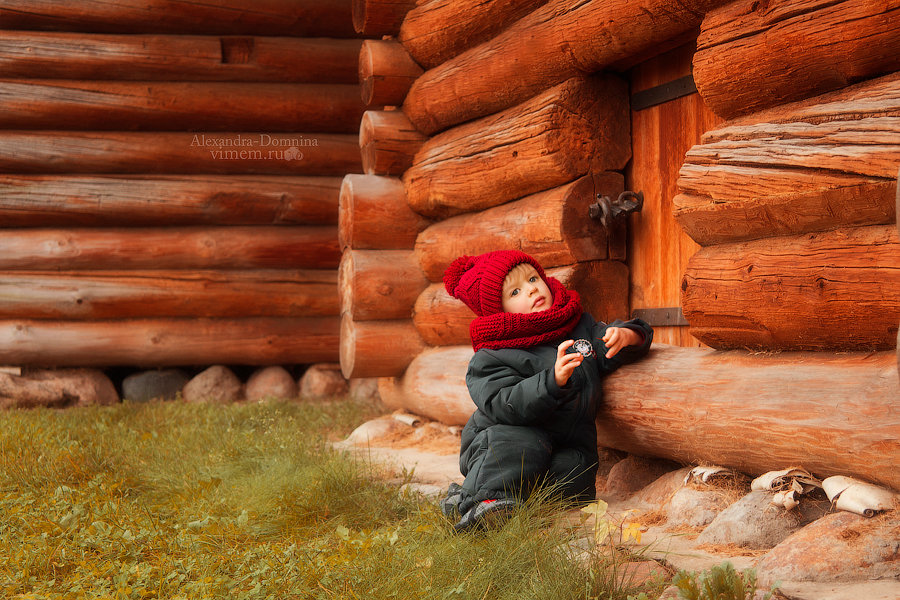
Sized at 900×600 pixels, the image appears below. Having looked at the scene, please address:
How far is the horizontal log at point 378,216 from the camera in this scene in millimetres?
5992

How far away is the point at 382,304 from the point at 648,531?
3.39 meters

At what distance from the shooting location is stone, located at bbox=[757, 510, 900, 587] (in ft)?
7.41

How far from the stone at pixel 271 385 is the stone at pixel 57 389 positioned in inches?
47.4

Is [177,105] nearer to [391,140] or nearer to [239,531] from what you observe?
[391,140]

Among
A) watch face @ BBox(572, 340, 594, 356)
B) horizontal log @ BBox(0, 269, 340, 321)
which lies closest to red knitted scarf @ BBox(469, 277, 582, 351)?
watch face @ BBox(572, 340, 594, 356)

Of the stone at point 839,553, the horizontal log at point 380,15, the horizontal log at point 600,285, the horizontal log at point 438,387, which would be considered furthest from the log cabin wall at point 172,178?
the stone at point 839,553

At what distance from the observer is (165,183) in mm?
7539

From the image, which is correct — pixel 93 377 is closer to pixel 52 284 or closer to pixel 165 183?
pixel 52 284

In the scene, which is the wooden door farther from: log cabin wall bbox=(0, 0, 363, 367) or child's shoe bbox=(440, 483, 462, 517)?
log cabin wall bbox=(0, 0, 363, 367)

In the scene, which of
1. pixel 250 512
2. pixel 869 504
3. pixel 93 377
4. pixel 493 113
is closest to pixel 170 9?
pixel 93 377

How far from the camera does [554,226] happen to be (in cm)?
425

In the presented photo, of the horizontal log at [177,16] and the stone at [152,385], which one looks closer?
the horizontal log at [177,16]

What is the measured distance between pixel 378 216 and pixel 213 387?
8.81ft

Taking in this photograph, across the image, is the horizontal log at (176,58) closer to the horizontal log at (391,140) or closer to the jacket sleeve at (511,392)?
the horizontal log at (391,140)
